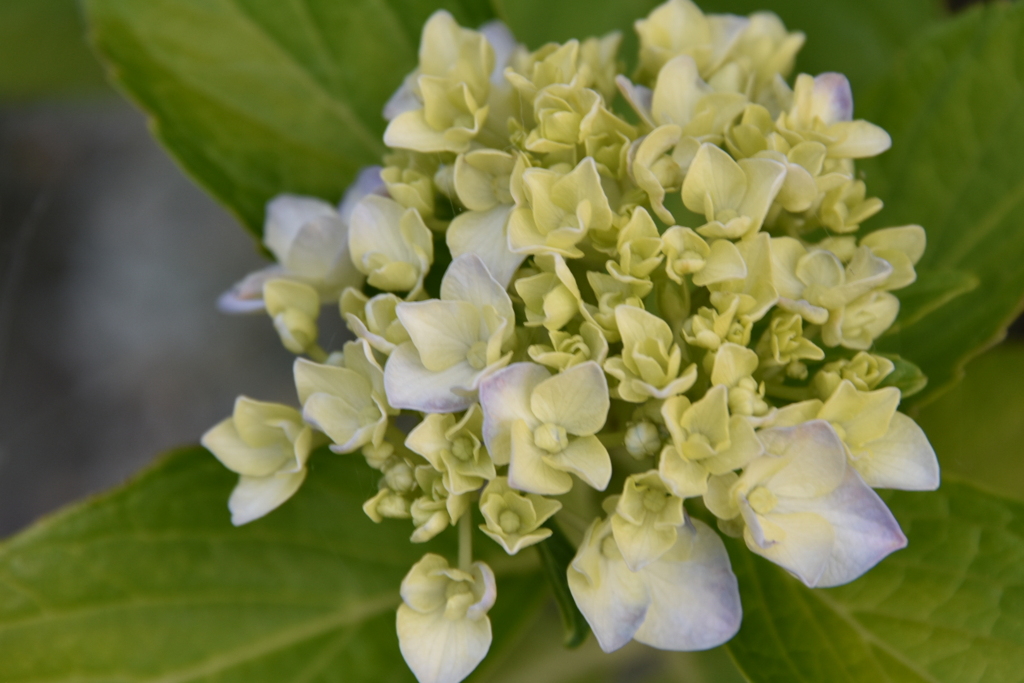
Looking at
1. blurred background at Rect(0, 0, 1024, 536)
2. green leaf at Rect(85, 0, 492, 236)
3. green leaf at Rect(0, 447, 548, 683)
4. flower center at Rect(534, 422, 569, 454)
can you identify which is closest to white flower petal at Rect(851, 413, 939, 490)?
flower center at Rect(534, 422, 569, 454)

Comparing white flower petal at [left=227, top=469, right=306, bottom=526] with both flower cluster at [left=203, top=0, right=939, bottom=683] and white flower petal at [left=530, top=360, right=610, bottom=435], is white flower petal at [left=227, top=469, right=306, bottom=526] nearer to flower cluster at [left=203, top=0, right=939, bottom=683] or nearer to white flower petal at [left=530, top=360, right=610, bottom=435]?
flower cluster at [left=203, top=0, right=939, bottom=683]

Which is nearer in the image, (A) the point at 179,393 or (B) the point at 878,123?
(B) the point at 878,123

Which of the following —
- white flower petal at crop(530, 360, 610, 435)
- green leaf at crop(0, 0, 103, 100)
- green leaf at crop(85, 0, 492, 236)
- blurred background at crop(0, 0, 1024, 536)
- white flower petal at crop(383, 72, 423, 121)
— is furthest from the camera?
blurred background at crop(0, 0, 1024, 536)

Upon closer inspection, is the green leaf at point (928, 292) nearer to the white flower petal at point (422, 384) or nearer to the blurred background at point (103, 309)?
the white flower petal at point (422, 384)

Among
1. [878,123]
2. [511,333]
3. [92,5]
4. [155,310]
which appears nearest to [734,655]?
[511,333]

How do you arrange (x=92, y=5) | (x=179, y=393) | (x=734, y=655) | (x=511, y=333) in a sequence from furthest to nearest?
1. (x=179, y=393)
2. (x=92, y=5)
3. (x=734, y=655)
4. (x=511, y=333)

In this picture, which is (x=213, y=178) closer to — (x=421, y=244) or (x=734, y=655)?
(x=421, y=244)
